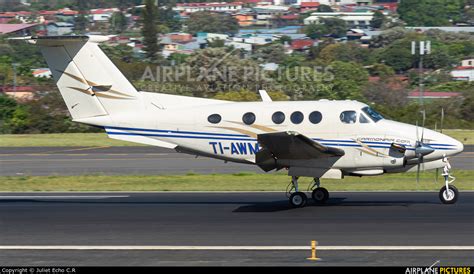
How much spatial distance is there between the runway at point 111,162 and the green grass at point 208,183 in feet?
6.12

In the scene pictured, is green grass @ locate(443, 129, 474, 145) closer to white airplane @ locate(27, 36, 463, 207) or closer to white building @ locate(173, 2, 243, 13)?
white airplane @ locate(27, 36, 463, 207)

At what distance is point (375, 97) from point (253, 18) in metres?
119

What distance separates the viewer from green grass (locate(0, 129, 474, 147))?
133 feet

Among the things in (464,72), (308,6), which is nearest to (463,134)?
(464,72)

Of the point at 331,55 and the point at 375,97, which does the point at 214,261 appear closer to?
the point at 375,97

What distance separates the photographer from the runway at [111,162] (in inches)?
1127

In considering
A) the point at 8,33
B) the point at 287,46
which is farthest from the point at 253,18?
the point at 8,33

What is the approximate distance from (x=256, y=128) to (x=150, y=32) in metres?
65.2

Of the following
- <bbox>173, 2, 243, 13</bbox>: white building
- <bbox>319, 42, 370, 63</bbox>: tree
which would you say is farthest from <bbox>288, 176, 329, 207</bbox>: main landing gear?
<bbox>173, 2, 243, 13</bbox>: white building

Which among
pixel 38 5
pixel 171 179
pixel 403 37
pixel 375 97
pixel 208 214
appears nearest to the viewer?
pixel 208 214

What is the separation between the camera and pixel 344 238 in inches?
572

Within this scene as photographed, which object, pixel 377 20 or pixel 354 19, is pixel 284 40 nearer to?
pixel 377 20

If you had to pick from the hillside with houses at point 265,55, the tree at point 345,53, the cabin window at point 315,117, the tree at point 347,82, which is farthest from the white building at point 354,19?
the cabin window at point 315,117

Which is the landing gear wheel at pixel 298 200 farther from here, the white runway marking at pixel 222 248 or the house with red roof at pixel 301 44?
the house with red roof at pixel 301 44
